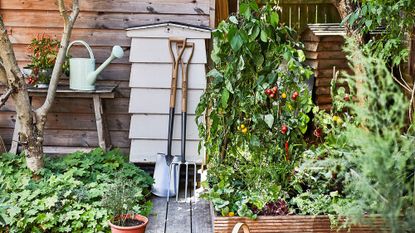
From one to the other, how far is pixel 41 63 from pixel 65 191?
4.09 ft

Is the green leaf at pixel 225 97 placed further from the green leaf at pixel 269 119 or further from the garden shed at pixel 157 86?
the garden shed at pixel 157 86

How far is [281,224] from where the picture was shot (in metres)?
2.81

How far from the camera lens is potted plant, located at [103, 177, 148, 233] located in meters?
3.13

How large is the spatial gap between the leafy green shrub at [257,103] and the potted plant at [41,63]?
1.50 m

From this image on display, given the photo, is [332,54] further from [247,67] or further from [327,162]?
[327,162]

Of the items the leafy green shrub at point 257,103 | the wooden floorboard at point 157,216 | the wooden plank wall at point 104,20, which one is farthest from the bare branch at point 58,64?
the leafy green shrub at point 257,103

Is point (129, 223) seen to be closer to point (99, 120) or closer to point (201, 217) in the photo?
point (201, 217)

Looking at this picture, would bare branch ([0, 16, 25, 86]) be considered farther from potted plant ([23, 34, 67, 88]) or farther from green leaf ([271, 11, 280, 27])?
green leaf ([271, 11, 280, 27])

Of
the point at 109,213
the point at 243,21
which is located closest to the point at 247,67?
the point at 243,21

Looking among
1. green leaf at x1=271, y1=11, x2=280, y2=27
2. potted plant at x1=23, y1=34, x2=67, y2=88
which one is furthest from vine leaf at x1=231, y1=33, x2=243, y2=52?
potted plant at x1=23, y1=34, x2=67, y2=88

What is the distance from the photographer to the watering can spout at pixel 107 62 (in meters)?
4.05

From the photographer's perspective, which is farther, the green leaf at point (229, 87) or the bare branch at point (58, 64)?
the bare branch at point (58, 64)

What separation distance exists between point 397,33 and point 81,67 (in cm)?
229

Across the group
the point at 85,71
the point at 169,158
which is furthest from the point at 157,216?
the point at 85,71
